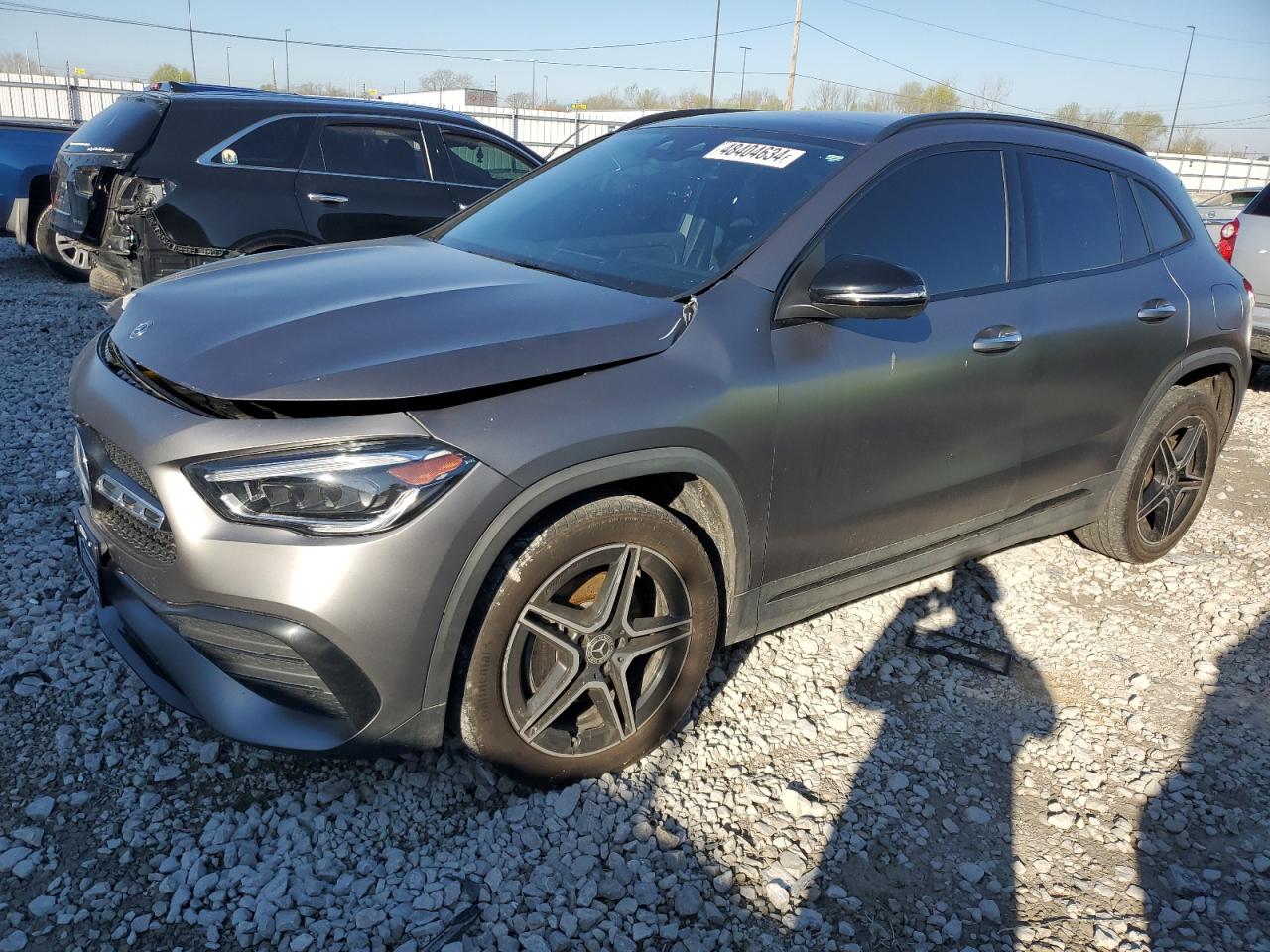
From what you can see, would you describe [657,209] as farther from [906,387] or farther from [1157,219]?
[1157,219]

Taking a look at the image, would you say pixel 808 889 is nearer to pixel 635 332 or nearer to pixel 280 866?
pixel 280 866

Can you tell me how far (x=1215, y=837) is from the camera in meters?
2.75

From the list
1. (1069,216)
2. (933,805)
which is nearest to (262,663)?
(933,805)

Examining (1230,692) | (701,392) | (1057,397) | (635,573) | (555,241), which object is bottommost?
(1230,692)

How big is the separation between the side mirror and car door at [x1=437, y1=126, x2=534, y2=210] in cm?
545

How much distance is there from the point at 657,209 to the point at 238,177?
4.57 metres

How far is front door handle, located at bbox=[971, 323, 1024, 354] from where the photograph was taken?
3127 millimetres

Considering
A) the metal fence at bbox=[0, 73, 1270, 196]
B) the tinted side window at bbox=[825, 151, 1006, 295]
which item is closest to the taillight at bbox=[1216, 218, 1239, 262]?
the tinted side window at bbox=[825, 151, 1006, 295]

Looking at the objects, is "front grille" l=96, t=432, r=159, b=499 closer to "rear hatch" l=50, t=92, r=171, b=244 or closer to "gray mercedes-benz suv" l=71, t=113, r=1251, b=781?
"gray mercedes-benz suv" l=71, t=113, r=1251, b=781

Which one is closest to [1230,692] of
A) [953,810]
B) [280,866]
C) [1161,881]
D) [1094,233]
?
[1161,881]

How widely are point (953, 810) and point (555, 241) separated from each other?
216cm

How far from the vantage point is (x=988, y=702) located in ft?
10.9

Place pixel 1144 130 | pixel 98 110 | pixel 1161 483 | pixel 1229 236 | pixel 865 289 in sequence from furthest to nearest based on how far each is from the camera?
1. pixel 1144 130
2. pixel 98 110
3. pixel 1229 236
4. pixel 1161 483
5. pixel 865 289

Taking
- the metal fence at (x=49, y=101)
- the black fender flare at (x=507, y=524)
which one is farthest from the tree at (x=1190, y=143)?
the black fender flare at (x=507, y=524)
